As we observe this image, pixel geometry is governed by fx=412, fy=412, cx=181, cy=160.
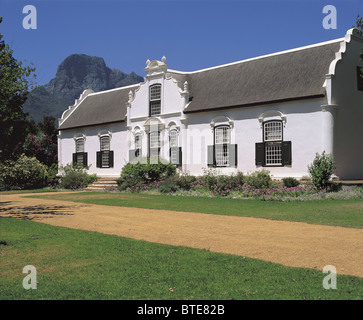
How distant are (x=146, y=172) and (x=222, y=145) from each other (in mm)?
A: 5273

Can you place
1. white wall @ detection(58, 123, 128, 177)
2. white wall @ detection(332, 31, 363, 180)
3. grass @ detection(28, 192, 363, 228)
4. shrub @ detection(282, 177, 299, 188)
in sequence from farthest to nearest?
white wall @ detection(58, 123, 128, 177) < white wall @ detection(332, 31, 363, 180) < shrub @ detection(282, 177, 299, 188) < grass @ detection(28, 192, 363, 228)

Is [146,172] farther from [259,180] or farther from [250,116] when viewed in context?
[259,180]

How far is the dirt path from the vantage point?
24.5 ft

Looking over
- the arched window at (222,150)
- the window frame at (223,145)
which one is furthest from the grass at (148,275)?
the window frame at (223,145)

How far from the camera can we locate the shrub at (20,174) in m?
32.3

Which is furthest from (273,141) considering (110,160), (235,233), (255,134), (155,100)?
(110,160)

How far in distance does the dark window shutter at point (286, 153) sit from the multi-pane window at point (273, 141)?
1.08 feet

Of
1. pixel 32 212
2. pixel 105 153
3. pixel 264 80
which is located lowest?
pixel 32 212

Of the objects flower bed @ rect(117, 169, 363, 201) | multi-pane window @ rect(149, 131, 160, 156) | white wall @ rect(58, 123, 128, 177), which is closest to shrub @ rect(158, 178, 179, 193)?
flower bed @ rect(117, 169, 363, 201)

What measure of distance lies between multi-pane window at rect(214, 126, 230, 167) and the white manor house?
64mm

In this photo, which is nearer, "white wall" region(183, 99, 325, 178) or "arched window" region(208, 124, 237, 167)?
"white wall" region(183, 99, 325, 178)

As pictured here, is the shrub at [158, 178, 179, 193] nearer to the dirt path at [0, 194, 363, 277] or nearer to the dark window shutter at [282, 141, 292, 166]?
the dark window shutter at [282, 141, 292, 166]

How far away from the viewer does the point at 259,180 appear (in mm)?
21641
